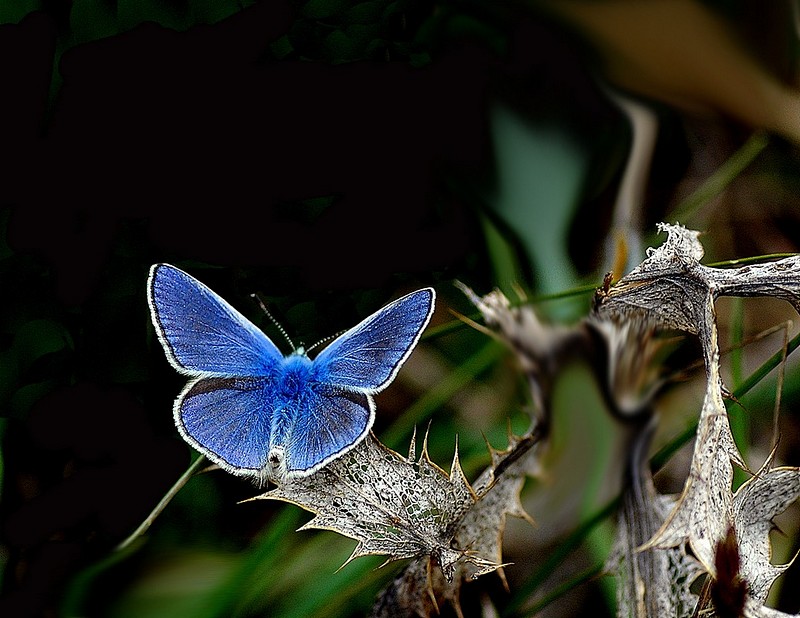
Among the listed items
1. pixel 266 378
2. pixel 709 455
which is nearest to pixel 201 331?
pixel 266 378

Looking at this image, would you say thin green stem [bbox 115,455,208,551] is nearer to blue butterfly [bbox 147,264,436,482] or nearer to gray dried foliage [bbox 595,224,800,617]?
blue butterfly [bbox 147,264,436,482]

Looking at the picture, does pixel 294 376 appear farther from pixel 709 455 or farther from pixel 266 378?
pixel 709 455

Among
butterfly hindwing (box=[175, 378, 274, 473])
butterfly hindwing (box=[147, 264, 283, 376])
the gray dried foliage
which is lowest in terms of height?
butterfly hindwing (box=[175, 378, 274, 473])

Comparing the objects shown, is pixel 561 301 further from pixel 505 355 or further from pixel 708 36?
pixel 708 36

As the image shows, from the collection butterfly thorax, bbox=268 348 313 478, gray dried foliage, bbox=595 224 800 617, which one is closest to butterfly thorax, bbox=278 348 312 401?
butterfly thorax, bbox=268 348 313 478

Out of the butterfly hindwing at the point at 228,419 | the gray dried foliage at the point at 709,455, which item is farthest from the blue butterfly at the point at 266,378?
the gray dried foliage at the point at 709,455

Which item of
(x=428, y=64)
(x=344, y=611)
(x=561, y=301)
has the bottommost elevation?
(x=344, y=611)

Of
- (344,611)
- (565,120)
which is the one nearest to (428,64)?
(565,120)
